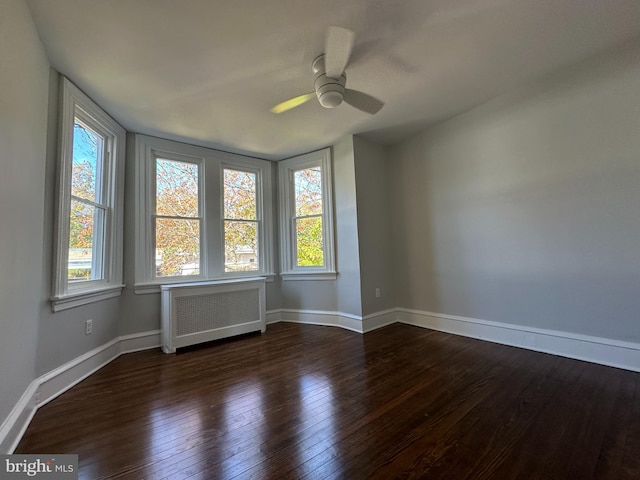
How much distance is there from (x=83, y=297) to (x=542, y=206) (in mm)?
4268

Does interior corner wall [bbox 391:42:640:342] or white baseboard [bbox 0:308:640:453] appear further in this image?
interior corner wall [bbox 391:42:640:342]

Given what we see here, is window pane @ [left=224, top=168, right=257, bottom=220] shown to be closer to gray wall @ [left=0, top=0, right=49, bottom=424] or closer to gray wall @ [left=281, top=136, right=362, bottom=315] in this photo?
gray wall @ [left=281, top=136, right=362, bottom=315]

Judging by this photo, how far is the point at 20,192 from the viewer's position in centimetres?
160

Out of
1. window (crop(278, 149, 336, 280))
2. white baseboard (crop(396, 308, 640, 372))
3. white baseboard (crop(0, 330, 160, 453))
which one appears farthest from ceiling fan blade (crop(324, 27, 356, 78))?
white baseboard (crop(396, 308, 640, 372))

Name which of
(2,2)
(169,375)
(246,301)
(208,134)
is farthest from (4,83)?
(246,301)

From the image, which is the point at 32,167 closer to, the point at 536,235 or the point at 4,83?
the point at 4,83

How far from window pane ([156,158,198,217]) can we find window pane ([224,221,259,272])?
538 millimetres

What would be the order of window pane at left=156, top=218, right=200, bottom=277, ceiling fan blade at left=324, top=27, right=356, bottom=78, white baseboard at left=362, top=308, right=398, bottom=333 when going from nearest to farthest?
ceiling fan blade at left=324, top=27, right=356, bottom=78 < window pane at left=156, top=218, right=200, bottom=277 < white baseboard at left=362, top=308, right=398, bottom=333

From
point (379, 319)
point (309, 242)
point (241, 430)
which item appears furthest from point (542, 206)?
point (241, 430)

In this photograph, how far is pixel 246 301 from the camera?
3.51 m

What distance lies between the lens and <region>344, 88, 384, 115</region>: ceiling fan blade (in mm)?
2195

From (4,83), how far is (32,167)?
1.82 feet

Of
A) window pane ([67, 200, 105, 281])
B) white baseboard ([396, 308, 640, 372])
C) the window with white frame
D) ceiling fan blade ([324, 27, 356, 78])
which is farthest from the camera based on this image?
the window with white frame

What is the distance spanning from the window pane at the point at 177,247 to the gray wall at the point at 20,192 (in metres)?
1.38
